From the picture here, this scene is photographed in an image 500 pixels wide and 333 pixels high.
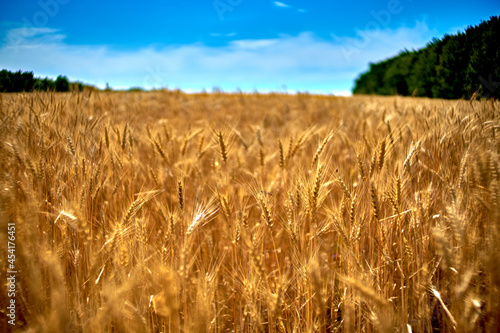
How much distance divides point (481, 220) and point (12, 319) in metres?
2.21

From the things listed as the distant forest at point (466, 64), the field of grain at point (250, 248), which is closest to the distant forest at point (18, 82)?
the field of grain at point (250, 248)

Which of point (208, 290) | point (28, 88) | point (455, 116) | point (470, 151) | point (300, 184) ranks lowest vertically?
point (208, 290)

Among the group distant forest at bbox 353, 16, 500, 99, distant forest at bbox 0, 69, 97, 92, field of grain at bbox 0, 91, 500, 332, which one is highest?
distant forest at bbox 353, 16, 500, 99

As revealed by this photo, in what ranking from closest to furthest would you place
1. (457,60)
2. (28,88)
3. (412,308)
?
(412,308)
(28,88)
(457,60)

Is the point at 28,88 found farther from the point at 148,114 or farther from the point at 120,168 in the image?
the point at 148,114

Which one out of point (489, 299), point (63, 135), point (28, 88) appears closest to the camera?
point (489, 299)

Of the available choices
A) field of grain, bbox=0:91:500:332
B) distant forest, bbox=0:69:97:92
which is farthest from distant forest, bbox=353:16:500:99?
distant forest, bbox=0:69:97:92

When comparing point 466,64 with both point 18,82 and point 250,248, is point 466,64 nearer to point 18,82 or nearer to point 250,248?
point 250,248

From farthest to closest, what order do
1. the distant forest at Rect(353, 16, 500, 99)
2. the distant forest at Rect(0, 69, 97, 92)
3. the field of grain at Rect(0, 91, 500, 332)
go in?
1. the distant forest at Rect(353, 16, 500, 99)
2. the distant forest at Rect(0, 69, 97, 92)
3. the field of grain at Rect(0, 91, 500, 332)

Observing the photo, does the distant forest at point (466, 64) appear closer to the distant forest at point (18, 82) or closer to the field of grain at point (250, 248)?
the field of grain at point (250, 248)

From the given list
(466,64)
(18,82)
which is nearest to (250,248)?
(18,82)

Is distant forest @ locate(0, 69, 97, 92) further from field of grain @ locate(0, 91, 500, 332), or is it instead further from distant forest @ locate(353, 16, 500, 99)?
distant forest @ locate(353, 16, 500, 99)

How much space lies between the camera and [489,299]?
3.08 ft

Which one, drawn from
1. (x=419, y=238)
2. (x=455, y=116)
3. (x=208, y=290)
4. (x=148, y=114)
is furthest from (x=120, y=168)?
(x=148, y=114)
